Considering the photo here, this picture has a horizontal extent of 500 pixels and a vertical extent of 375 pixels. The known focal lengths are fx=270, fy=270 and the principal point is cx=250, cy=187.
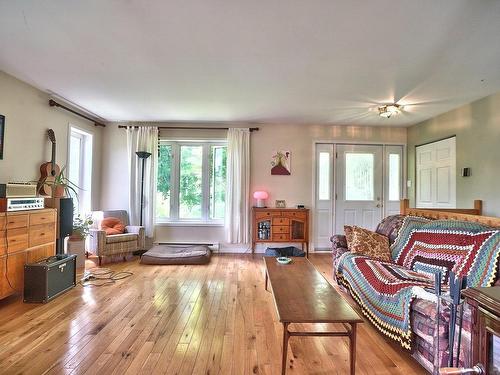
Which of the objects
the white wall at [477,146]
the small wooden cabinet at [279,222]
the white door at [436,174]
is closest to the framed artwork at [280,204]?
the small wooden cabinet at [279,222]

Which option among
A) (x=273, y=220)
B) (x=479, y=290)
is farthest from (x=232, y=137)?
(x=479, y=290)

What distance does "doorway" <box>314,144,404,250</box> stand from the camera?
5.09 metres

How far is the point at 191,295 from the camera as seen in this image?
290cm

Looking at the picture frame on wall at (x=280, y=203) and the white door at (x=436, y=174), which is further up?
the white door at (x=436, y=174)

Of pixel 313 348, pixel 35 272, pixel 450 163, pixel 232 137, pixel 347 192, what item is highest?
pixel 232 137

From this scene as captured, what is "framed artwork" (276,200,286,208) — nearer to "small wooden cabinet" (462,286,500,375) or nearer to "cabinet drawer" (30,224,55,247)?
"cabinet drawer" (30,224,55,247)

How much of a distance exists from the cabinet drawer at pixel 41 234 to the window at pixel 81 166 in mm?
1374

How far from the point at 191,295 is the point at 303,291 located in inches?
56.7

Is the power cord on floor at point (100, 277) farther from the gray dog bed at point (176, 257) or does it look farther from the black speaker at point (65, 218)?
the black speaker at point (65, 218)

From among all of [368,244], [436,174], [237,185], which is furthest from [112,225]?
[436,174]

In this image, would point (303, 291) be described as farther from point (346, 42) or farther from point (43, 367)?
point (346, 42)

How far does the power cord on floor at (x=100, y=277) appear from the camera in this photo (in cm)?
322

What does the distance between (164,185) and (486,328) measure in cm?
494

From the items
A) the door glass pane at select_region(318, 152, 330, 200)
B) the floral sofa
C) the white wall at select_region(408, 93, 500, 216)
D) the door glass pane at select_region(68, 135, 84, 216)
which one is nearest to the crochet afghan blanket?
the floral sofa
